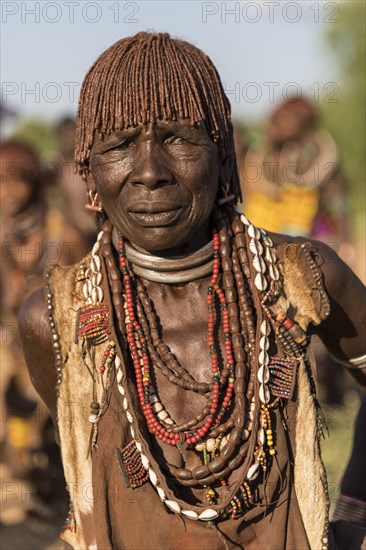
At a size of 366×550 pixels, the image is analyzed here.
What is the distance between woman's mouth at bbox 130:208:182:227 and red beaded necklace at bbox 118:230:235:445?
0.64 feet

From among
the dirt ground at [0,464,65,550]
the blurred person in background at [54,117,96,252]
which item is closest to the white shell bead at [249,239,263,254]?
the blurred person in background at [54,117,96,252]

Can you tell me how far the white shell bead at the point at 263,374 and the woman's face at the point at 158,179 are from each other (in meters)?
0.44

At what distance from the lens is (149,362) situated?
9.18 ft

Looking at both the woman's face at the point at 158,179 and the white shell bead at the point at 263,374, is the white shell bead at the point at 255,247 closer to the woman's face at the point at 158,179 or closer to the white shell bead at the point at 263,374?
the woman's face at the point at 158,179

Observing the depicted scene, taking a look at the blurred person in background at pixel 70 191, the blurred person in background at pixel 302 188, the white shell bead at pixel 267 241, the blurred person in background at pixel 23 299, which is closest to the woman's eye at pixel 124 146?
the white shell bead at pixel 267 241

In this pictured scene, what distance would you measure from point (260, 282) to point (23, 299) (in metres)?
3.52

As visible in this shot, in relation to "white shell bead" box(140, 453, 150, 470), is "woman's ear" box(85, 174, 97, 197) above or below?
above

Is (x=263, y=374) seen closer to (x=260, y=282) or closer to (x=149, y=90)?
(x=260, y=282)

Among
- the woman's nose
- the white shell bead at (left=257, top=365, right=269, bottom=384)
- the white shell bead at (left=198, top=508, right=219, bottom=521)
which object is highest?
the woman's nose

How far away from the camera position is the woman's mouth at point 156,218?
104 inches

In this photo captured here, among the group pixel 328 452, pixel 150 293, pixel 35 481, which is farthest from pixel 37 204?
pixel 150 293

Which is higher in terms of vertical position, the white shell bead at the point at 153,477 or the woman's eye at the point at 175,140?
the woman's eye at the point at 175,140

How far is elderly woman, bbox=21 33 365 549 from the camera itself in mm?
2641

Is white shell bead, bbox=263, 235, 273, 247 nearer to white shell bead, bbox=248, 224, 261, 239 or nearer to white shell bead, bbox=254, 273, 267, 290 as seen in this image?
white shell bead, bbox=248, 224, 261, 239
